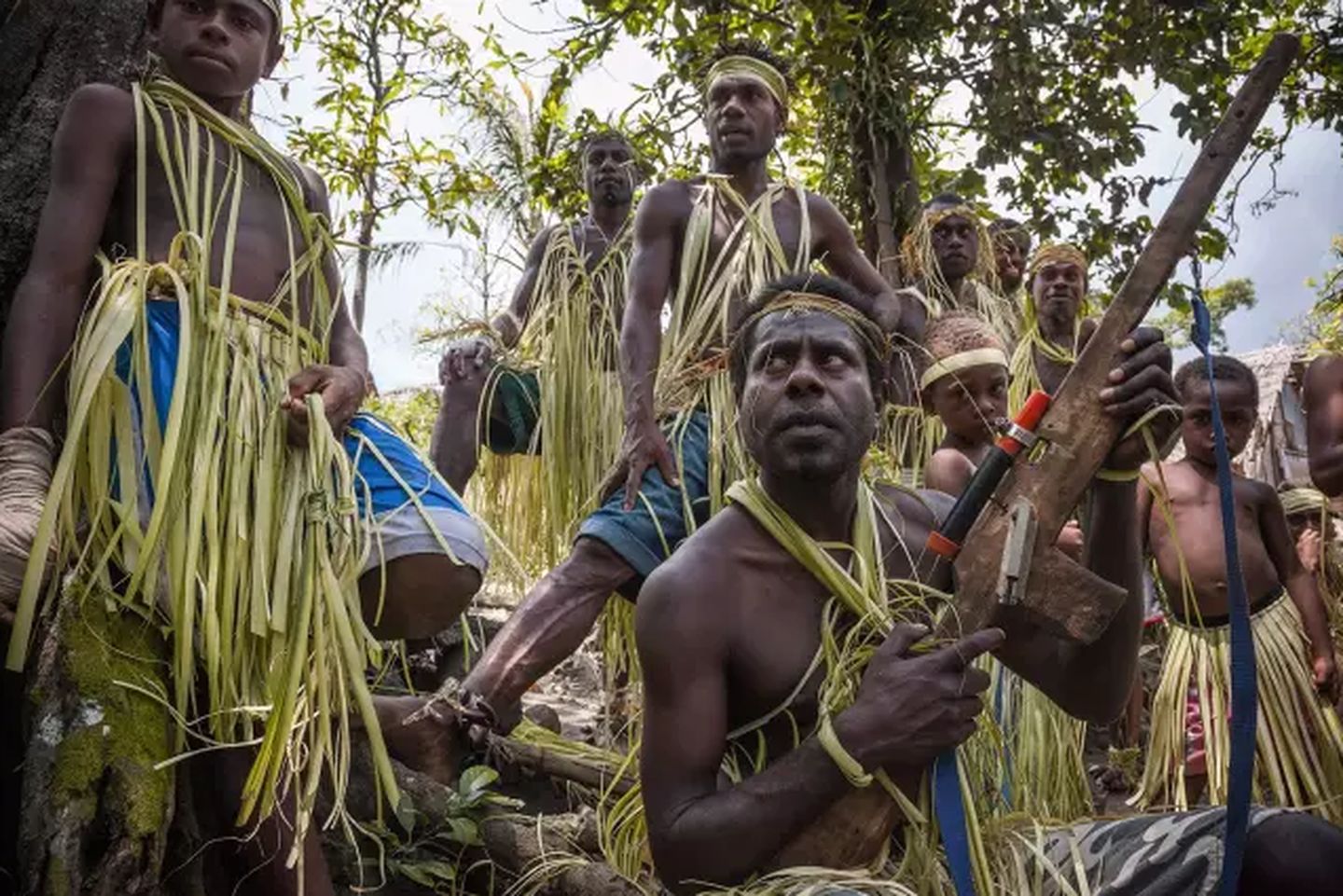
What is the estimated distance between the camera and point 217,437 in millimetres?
2119

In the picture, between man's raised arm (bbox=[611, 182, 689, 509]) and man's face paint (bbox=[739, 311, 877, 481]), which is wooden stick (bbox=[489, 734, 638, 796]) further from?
man's face paint (bbox=[739, 311, 877, 481])

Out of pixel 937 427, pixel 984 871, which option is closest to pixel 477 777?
pixel 984 871

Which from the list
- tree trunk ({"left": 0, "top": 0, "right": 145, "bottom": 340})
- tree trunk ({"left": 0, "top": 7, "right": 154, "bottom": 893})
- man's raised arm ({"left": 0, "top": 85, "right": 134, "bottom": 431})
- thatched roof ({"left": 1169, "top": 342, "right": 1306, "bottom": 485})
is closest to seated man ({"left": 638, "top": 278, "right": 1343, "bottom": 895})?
tree trunk ({"left": 0, "top": 7, "right": 154, "bottom": 893})

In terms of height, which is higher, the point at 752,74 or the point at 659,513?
the point at 752,74

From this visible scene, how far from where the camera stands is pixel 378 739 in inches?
76.9

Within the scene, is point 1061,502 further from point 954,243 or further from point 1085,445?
point 954,243

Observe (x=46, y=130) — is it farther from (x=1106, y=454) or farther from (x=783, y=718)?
(x=1106, y=454)

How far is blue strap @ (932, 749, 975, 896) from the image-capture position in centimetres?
181

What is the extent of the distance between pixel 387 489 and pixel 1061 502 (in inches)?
45.4

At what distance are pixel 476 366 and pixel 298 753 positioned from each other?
2.49m

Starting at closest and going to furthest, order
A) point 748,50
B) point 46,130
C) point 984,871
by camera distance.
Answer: point 984,871, point 46,130, point 748,50

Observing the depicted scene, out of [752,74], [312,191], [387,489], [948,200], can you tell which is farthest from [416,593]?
[948,200]

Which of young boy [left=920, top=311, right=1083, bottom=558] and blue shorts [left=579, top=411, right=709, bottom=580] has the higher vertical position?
young boy [left=920, top=311, right=1083, bottom=558]

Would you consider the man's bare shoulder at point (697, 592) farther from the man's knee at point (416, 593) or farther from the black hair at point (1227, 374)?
the black hair at point (1227, 374)
